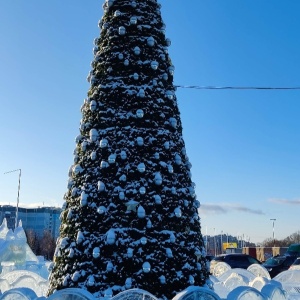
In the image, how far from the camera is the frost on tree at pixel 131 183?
5.85 metres

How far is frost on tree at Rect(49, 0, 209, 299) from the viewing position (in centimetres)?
585

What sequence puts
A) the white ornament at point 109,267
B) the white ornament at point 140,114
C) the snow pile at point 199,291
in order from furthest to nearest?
1. the white ornament at point 140,114
2. the white ornament at point 109,267
3. the snow pile at point 199,291

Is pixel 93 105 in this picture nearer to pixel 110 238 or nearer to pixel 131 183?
pixel 131 183

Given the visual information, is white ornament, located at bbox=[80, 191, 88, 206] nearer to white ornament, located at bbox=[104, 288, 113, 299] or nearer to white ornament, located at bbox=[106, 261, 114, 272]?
white ornament, located at bbox=[106, 261, 114, 272]

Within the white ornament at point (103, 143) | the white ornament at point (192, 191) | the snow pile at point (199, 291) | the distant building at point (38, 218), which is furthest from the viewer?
the distant building at point (38, 218)

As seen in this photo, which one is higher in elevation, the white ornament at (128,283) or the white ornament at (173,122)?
the white ornament at (173,122)

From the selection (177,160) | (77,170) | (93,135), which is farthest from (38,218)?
(177,160)

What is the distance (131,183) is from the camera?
6.10m

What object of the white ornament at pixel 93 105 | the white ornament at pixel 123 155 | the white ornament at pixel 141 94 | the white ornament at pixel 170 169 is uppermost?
the white ornament at pixel 141 94

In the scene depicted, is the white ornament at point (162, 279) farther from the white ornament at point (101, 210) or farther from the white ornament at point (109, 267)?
the white ornament at point (101, 210)

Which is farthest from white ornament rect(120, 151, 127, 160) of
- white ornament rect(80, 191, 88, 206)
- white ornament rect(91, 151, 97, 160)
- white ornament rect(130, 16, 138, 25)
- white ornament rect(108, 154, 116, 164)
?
white ornament rect(130, 16, 138, 25)

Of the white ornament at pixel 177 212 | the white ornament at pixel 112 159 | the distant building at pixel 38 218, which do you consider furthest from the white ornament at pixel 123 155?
the distant building at pixel 38 218

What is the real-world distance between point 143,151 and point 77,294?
2277 mm

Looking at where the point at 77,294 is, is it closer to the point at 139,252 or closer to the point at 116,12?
the point at 139,252
